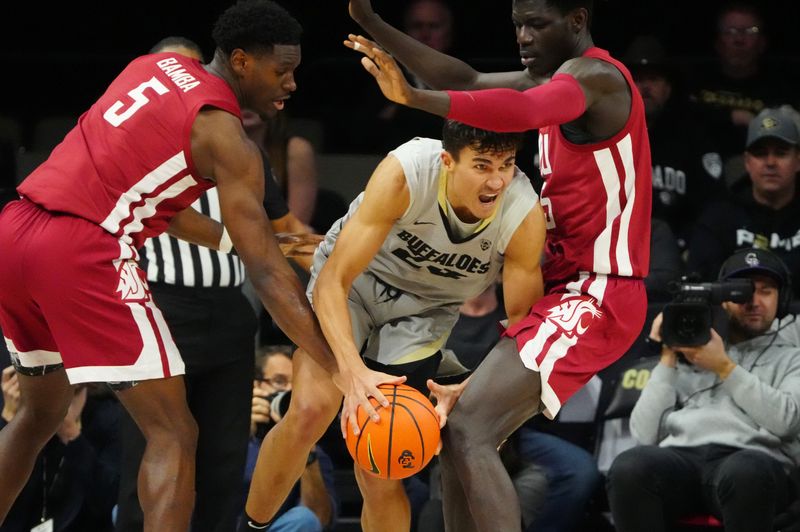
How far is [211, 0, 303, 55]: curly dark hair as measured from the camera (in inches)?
182

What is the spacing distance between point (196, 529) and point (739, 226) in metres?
3.20

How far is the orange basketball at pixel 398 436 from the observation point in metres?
4.41

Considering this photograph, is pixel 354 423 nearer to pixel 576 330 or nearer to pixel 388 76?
pixel 576 330

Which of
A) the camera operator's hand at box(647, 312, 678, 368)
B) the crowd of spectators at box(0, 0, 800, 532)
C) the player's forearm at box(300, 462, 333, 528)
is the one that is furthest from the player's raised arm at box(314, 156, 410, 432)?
the camera operator's hand at box(647, 312, 678, 368)

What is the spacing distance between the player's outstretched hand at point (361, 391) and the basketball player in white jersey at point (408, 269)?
1 centimetres

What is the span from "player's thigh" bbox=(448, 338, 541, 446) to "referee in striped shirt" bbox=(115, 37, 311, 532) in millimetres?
1470

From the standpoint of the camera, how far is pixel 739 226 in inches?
277

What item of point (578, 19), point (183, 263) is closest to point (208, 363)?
point (183, 263)

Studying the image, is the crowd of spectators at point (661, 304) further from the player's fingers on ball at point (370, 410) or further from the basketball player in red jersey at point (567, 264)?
the player's fingers on ball at point (370, 410)

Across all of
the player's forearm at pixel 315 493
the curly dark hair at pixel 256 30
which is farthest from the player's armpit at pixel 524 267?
the player's forearm at pixel 315 493

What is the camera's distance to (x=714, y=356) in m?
6.09

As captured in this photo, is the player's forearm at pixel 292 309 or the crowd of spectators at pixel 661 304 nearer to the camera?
the player's forearm at pixel 292 309

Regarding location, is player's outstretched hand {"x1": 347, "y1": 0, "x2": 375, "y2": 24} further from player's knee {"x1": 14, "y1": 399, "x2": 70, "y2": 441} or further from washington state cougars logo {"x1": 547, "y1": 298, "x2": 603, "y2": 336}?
player's knee {"x1": 14, "y1": 399, "x2": 70, "y2": 441}

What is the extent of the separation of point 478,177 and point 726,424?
2.26 meters
